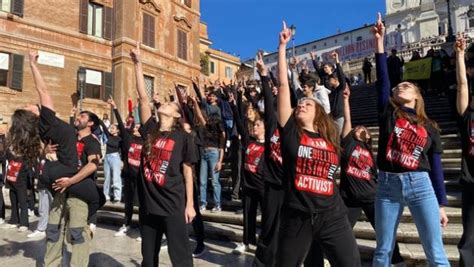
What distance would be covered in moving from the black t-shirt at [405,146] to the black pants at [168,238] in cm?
194

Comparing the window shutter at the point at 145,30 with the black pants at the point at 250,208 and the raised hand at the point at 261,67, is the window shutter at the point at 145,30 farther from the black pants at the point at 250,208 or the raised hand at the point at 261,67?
the raised hand at the point at 261,67

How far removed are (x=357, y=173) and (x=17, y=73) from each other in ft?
69.3

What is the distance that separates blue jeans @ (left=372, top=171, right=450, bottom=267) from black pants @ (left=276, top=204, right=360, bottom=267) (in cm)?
62

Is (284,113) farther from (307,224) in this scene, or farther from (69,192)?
(69,192)

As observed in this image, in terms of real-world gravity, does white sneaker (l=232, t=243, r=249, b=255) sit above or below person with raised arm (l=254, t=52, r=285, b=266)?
below

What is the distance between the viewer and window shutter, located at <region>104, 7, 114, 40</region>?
82.6 feet

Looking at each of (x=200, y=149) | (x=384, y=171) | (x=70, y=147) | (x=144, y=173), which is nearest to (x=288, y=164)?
(x=384, y=171)

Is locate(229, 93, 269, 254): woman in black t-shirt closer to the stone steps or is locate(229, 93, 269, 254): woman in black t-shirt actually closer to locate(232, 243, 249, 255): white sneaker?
locate(232, 243, 249, 255): white sneaker

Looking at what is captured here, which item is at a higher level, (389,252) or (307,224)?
(307,224)

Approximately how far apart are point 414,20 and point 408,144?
63.1 metres

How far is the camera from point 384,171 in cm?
350

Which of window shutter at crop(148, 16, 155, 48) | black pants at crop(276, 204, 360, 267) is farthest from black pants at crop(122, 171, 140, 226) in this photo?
window shutter at crop(148, 16, 155, 48)

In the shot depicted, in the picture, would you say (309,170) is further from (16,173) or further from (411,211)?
(16,173)

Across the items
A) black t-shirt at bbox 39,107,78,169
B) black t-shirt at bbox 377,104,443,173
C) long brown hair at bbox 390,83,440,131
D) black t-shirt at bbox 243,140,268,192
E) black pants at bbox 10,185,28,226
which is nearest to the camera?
black t-shirt at bbox 377,104,443,173
